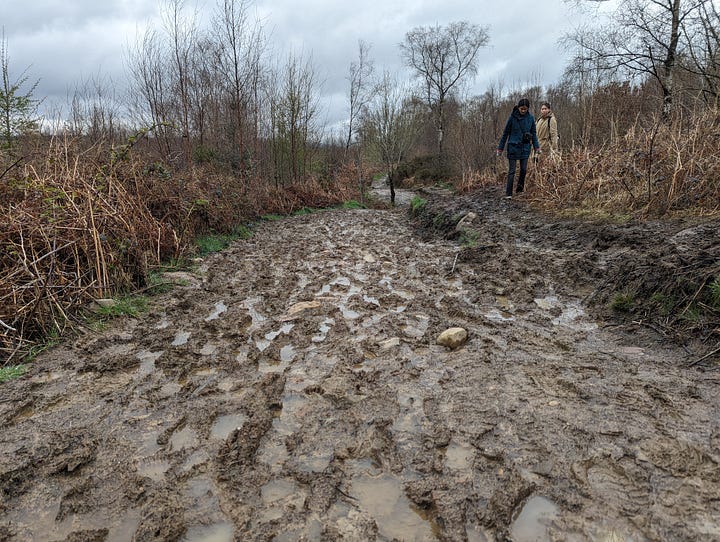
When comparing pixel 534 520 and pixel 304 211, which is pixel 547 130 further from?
pixel 534 520

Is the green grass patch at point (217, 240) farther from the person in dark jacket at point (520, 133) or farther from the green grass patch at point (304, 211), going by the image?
the person in dark jacket at point (520, 133)

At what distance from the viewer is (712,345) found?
8.07ft

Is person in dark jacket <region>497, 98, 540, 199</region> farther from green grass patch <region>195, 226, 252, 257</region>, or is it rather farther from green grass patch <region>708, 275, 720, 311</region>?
green grass patch <region>708, 275, 720, 311</region>

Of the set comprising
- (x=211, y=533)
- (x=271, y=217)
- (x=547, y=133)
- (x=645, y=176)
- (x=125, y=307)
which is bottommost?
(x=211, y=533)

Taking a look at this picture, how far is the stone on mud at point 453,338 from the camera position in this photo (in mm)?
2918

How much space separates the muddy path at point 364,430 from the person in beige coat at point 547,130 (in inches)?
237

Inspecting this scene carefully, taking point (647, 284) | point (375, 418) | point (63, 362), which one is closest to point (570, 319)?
point (647, 284)

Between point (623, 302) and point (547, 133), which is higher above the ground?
point (547, 133)

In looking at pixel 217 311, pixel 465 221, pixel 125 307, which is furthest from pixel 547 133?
pixel 125 307

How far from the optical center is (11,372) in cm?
254

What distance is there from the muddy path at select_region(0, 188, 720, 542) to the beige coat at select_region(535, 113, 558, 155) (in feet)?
19.8

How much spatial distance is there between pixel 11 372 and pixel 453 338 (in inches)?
116

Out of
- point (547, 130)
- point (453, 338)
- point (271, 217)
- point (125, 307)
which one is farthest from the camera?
point (271, 217)

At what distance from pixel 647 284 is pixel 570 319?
2.09 ft
